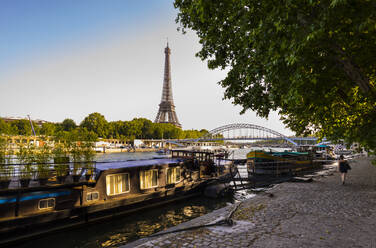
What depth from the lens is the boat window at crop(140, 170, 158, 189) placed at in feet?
42.2

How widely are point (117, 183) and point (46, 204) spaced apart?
3.35 metres

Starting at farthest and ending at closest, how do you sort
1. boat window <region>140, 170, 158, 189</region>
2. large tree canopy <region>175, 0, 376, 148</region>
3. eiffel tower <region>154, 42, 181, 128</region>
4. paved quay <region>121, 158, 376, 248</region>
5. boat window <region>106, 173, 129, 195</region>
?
1. eiffel tower <region>154, 42, 181, 128</region>
2. boat window <region>140, 170, 158, 189</region>
3. boat window <region>106, 173, 129, 195</region>
4. paved quay <region>121, 158, 376, 248</region>
5. large tree canopy <region>175, 0, 376, 148</region>

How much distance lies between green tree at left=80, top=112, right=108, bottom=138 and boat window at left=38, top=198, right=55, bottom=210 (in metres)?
89.9

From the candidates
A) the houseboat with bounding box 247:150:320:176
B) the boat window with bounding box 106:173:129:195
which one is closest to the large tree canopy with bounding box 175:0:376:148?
the boat window with bounding box 106:173:129:195

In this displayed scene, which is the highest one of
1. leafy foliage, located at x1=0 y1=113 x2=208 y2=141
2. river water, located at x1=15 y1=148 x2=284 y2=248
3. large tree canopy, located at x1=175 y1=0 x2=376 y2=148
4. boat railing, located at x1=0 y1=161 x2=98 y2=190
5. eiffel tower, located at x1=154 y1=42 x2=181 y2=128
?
eiffel tower, located at x1=154 y1=42 x2=181 y2=128

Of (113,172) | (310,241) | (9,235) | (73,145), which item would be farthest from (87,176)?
(310,241)

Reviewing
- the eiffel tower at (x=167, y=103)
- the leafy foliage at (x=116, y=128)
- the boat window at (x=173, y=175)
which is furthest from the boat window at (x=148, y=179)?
the eiffel tower at (x=167, y=103)

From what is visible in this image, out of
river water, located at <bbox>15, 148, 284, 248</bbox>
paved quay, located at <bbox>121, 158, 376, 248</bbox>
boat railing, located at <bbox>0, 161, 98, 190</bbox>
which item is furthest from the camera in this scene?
boat railing, located at <bbox>0, 161, 98, 190</bbox>

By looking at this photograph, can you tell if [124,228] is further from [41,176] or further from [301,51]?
[301,51]

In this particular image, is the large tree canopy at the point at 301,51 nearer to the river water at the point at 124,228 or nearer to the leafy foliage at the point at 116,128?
the river water at the point at 124,228

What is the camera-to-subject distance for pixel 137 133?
362 feet

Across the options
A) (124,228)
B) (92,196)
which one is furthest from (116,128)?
(124,228)

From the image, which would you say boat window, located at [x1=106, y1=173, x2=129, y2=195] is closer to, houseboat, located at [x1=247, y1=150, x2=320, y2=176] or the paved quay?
the paved quay

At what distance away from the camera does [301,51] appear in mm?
5188
